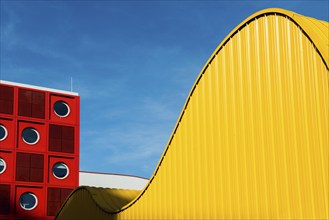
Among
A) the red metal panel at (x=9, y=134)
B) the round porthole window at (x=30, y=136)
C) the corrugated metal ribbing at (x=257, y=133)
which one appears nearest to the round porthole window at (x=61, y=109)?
the round porthole window at (x=30, y=136)

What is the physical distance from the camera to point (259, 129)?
1332 cm

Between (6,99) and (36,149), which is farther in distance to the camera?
(36,149)

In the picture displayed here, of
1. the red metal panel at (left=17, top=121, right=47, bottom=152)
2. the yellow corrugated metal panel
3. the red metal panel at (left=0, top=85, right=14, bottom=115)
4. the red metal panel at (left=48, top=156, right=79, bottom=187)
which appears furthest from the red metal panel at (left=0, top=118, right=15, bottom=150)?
the yellow corrugated metal panel

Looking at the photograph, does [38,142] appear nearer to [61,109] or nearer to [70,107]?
[61,109]

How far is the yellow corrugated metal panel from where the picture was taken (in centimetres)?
1170

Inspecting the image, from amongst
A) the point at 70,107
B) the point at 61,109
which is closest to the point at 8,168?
the point at 61,109

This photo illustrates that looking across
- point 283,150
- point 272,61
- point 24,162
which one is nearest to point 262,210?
point 283,150

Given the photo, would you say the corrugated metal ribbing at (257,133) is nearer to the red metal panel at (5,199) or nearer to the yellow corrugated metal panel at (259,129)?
the yellow corrugated metal panel at (259,129)

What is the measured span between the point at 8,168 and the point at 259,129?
3577 centimetres

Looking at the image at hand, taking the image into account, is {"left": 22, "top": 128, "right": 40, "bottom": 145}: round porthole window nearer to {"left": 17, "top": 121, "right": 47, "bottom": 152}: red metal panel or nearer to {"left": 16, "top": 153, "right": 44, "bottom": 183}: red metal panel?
{"left": 17, "top": 121, "right": 47, "bottom": 152}: red metal panel

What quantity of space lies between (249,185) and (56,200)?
3647 cm

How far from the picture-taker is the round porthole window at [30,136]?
154 feet

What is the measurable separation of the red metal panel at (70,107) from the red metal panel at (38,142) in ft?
4.45

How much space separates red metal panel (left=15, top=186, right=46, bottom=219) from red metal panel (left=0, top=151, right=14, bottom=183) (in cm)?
117
